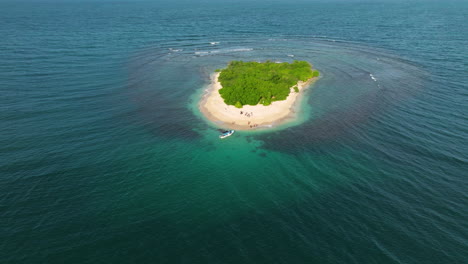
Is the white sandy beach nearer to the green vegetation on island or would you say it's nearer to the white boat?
the green vegetation on island

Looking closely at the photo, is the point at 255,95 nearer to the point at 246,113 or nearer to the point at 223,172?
the point at 246,113

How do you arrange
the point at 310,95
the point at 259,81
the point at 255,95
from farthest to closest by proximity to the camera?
the point at 310,95, the point at 259,81, the point at 255,95

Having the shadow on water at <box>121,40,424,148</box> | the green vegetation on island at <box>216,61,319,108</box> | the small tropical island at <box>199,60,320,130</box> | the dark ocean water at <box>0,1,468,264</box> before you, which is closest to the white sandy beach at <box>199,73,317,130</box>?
the small tropical island at <box>199,60,320,130</box>

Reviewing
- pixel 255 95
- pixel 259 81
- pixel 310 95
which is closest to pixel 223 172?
pixel 255 95

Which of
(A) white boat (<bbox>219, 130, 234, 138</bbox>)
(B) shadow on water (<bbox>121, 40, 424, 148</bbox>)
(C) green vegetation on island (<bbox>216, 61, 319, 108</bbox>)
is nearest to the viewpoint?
(A) white boat (<bbox>219, 130, 234, 138</bbox>)

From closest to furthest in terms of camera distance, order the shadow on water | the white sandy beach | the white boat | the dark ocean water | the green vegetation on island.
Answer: the dark ocean water, the white boat, the shadow on water, the white sandy beach, the green vegetation on island

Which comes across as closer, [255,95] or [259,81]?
[255,95]

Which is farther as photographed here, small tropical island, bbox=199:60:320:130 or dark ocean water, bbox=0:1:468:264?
small tropical island, bbox=199:60:320:130

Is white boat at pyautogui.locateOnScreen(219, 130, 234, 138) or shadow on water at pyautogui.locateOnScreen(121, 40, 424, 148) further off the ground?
shadow on water at pyautogui.locateOnScreen(121, 40, 424, 148)
